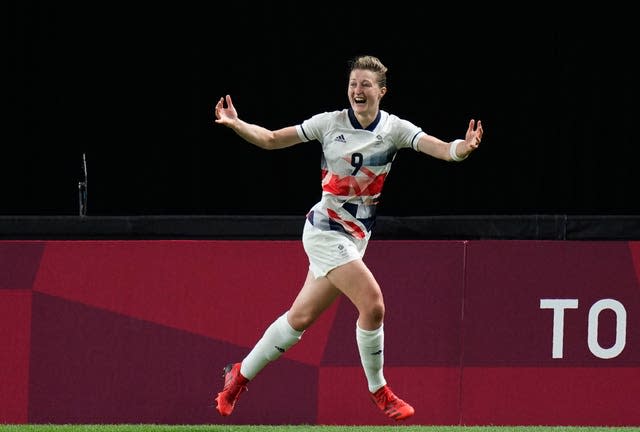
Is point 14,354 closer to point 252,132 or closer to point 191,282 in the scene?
point 191,282

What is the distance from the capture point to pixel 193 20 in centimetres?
905

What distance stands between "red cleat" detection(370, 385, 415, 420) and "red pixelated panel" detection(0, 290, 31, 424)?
2.10 m

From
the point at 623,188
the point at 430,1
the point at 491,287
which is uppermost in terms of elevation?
the point at 430,1

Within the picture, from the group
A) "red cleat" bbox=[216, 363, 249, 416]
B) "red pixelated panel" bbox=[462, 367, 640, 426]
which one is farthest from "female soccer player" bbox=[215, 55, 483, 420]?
"red pixelated panel" bbox=[462, 367, 640, 426]

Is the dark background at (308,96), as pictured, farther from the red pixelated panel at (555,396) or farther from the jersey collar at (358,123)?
the jersey collar at (358,123)

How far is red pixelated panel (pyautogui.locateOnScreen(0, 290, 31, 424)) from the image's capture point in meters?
7.45

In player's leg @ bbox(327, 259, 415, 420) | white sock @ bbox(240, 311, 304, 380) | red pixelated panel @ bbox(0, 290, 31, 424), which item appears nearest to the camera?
player's leg @ bbox(327, 259, 415, 420)

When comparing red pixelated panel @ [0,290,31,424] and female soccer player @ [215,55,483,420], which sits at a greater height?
female soccer player @ [215,55,483,420]

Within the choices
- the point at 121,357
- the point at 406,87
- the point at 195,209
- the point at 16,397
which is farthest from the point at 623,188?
the point at 16,397

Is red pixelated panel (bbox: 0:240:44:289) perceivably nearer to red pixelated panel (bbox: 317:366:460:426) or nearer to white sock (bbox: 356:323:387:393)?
red pixelated panel (bbox: 317:366:460:426)

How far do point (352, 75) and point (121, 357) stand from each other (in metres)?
2.21

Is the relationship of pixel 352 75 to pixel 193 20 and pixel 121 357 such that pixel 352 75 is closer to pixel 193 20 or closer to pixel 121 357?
pixel 121 357

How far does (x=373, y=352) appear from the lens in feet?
21.3

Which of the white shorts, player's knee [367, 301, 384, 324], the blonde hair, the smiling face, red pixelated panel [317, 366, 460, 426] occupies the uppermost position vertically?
the blonde hair
